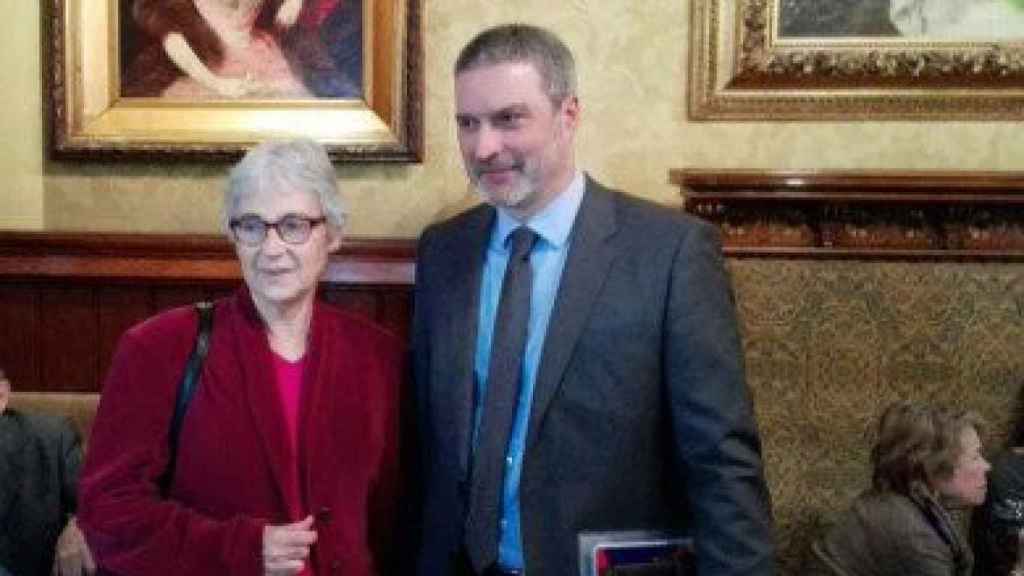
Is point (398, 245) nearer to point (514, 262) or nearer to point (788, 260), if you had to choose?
point (788, 260)

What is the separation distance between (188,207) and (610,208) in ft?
6.08

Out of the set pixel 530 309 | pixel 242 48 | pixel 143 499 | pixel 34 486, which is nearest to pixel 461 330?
pixel 530 309

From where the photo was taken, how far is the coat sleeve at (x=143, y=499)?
5.22 feet

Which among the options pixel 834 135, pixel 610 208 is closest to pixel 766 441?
pixel 834 135

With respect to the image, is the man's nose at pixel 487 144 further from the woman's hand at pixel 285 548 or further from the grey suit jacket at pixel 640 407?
the woman's hand at pixel 285 548

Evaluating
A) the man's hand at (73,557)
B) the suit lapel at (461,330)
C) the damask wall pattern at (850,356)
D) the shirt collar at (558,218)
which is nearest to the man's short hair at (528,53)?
the shirt collar at (558,218)

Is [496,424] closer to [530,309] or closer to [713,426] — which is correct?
[530,309]

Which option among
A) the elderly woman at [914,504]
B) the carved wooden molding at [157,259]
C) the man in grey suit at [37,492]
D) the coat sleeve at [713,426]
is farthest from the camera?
the carved wooden molding at [157,259]

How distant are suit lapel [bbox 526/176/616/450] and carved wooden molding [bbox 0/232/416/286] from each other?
4.56ft

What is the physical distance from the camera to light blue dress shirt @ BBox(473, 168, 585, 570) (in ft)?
5.36

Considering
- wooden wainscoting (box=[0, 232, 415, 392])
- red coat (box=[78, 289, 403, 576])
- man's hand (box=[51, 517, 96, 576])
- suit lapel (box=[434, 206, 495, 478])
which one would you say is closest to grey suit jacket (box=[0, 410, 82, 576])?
man's hand (box=[51, 517, 96, 576])

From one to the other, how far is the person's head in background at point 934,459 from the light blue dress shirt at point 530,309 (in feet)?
4.14

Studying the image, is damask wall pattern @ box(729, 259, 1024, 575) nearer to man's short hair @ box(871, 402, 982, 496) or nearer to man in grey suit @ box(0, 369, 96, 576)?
man's short hair @ box(871, 402, 982, 496)

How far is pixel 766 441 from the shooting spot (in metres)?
2.91
